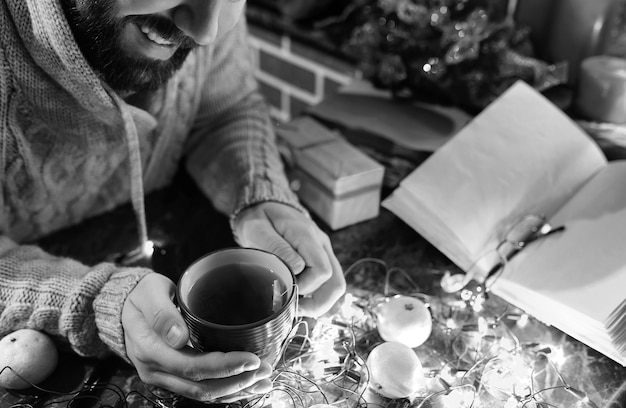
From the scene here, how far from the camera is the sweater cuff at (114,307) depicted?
23.8 inches

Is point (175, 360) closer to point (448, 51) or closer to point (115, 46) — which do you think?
point (115, 46)

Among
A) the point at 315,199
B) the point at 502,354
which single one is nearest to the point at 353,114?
the point at 315,199

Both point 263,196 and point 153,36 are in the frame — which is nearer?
point 153,36

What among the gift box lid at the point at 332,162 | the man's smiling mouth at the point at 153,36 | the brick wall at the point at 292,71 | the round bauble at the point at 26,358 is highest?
the man's smiling mouth at the point at 153,36

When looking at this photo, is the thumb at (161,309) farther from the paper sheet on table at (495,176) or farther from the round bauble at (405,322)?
the paper sheet on table at (495,176)

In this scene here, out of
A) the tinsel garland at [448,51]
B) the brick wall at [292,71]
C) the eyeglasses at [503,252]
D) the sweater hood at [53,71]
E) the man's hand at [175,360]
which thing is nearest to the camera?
the man's hand at [175,360]

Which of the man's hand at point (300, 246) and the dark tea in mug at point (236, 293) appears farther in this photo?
the man's hand at point (300, 246)

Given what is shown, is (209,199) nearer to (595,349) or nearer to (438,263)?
(438,263)

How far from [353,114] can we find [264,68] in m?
0.82

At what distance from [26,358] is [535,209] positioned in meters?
0.67

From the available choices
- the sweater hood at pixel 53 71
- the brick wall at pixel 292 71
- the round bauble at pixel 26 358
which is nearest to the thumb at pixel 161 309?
the round bauble at pixel 26 358

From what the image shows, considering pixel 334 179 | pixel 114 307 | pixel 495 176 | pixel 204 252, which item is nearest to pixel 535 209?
pixel 495 176

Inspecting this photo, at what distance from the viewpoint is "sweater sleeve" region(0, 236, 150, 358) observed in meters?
0.62

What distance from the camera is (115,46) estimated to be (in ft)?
2.17
